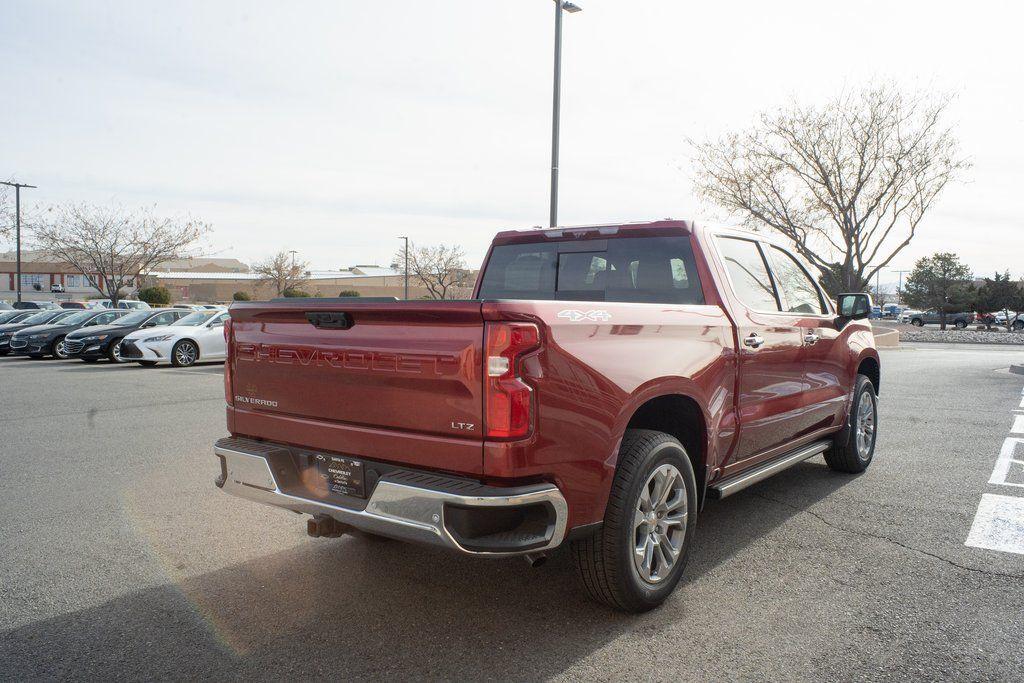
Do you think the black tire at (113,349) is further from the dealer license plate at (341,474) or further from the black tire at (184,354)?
the dealer license plate at (341,474)

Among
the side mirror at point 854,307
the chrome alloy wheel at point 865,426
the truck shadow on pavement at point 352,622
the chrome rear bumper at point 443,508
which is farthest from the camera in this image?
the chrome alloy wheel at point 865,426

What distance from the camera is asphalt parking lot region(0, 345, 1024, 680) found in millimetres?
3158

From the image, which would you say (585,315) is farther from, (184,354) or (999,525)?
(184,354)

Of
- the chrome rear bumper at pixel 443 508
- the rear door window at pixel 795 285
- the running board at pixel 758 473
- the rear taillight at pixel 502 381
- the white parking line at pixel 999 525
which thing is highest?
the rear door window at pixel 795 285

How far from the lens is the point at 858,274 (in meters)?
31.7

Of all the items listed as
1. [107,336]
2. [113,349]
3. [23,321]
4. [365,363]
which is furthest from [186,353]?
[365,363]

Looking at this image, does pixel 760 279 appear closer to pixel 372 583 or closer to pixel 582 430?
pixel 582 430

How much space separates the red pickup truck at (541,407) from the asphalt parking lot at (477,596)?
0.39 m

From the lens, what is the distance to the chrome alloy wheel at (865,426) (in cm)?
647

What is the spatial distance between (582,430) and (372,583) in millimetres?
1544

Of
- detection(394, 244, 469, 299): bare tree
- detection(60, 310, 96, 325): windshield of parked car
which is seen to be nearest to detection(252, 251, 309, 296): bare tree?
detection(394, 244, 469, 299): bare tree

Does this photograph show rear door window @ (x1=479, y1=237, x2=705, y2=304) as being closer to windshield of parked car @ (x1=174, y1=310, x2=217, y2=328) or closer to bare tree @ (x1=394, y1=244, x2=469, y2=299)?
windshield of parked car @ (x1=174, y1=310, x2=217, y2=328)

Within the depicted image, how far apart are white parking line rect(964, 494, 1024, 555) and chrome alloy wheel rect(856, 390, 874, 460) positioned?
3.12 feet

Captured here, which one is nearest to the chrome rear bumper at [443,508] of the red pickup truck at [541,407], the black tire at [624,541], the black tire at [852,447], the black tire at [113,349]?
the red pickup truck at [541,407]
